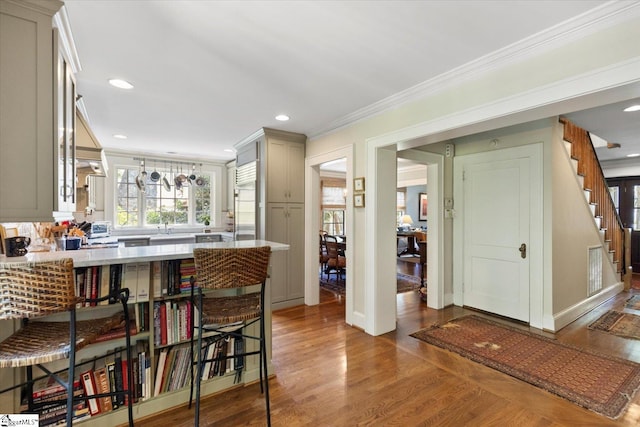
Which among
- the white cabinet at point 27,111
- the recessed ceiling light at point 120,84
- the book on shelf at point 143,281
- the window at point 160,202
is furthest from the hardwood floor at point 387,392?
the window at point 160,202

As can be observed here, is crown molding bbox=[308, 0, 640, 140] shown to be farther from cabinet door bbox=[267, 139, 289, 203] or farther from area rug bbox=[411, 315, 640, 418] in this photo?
area rug bbox=[411, 315, 640, 418]

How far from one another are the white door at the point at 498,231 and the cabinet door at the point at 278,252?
251 centimetres

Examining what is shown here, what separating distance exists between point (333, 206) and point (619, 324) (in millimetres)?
5948

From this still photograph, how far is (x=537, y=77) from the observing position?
1942mm

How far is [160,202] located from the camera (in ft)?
19.5

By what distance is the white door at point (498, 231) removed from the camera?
349 cm

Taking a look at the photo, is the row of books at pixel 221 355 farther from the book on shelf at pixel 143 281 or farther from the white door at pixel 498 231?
the white door at pixel 498 231

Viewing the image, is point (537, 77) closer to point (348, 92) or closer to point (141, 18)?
point (348, 92)

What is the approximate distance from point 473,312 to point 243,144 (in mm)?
4126

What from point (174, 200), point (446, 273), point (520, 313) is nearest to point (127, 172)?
point (174, 200)

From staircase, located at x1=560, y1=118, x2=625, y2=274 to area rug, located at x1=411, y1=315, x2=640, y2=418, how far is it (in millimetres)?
2231

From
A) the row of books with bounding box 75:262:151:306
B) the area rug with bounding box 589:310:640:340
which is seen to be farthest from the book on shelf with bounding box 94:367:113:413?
the area rug with bounding box 589:310:640:340

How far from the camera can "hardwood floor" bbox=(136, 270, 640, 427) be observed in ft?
6.21

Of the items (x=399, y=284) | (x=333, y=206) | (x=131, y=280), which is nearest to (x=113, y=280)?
(x=131, y=280)
